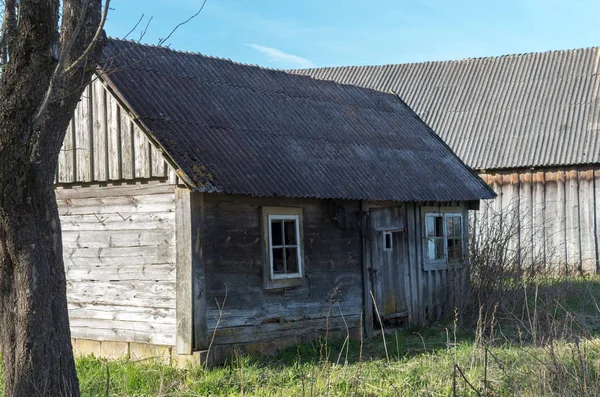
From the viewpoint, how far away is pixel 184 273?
10.1m

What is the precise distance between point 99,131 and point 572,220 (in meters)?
13.3

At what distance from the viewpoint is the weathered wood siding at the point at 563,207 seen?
2016 centimetres

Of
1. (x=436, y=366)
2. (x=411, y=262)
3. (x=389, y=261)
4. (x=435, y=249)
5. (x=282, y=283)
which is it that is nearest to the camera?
(x=436, y=366)

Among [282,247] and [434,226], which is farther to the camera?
[434,226]

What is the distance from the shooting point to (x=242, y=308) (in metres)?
10.7

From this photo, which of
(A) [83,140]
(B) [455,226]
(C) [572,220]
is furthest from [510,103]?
(A) [83,140]

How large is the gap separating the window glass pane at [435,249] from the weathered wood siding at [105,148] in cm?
573

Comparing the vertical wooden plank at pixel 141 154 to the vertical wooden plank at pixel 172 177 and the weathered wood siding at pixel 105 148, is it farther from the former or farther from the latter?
the vertical wooden plank at pixel 172 177

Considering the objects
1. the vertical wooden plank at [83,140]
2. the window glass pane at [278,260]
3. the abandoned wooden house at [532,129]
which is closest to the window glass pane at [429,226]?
the window glass pane at [278,260]

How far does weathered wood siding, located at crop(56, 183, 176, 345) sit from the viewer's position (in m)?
10.4

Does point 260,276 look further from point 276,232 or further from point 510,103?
point 510,103

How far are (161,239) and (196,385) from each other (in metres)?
2.22

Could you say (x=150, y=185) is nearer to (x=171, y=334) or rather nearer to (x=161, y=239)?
(x=161, y=239)

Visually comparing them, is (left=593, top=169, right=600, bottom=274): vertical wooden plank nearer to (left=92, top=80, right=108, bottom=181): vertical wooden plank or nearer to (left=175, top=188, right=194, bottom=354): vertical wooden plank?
(left=175, top=188, right=194, bottom=354): vertical wooden plank
